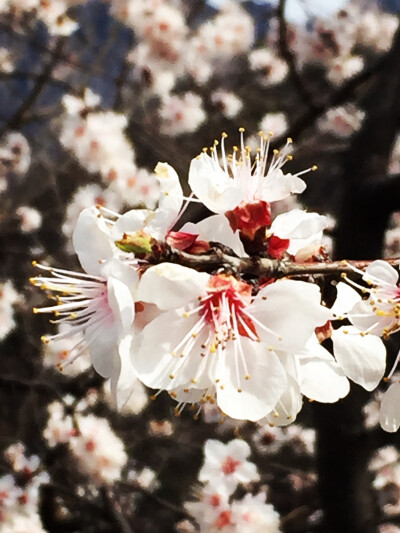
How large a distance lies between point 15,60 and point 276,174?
4081 millimetres

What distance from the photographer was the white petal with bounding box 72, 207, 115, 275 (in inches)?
26.7

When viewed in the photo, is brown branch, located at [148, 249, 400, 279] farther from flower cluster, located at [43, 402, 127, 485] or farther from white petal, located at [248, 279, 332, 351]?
flower cluster, located at [43, 402, 127, 485]

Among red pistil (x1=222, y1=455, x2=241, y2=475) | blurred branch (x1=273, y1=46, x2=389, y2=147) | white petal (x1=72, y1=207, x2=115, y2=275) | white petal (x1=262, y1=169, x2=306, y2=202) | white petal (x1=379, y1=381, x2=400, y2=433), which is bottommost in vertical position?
white petal (x1=379, y1=381, x2=400, y2=433)

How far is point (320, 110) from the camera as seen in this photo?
2451 millimetres

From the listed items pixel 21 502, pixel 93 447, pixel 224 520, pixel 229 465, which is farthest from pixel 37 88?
pixel 224 520

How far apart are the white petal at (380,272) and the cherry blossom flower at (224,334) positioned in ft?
0.27

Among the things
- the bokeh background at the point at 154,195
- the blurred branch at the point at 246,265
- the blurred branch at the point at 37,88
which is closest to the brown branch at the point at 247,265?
the blurred branch at the point at 246,265

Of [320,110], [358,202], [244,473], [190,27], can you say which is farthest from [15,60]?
[244,473]

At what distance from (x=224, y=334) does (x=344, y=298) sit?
0.47ft

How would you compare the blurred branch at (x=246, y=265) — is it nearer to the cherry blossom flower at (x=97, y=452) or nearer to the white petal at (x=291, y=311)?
the white petal at (x=291, y=311)

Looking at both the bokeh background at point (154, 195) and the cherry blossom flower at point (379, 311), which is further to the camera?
the bokeh background at point (154, 195)

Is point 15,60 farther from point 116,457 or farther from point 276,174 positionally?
point 276,174

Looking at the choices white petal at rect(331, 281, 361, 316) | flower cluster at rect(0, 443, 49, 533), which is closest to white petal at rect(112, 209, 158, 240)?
white petal at rect(331, 281, 361, 316)

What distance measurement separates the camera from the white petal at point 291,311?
2.06 feet
